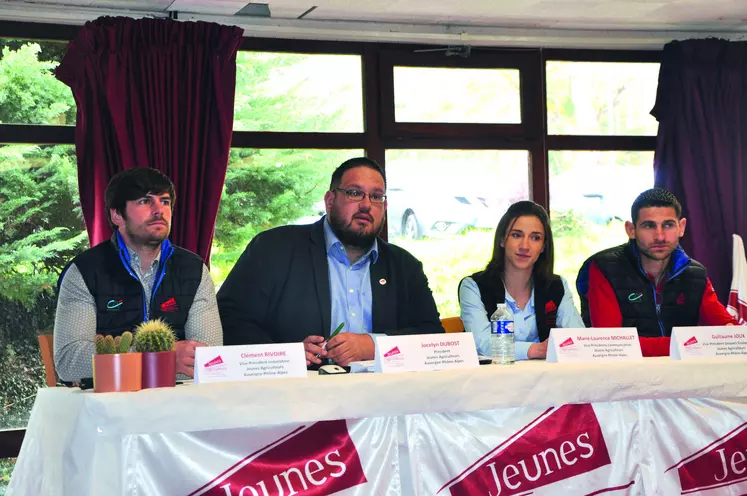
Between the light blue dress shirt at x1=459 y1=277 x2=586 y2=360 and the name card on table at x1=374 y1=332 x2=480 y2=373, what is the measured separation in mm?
713

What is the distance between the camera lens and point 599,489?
7.48 ft

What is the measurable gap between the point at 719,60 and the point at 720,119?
0.36m

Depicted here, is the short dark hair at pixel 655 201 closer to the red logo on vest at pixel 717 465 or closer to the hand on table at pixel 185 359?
the red logo on vest at pixel 717 465

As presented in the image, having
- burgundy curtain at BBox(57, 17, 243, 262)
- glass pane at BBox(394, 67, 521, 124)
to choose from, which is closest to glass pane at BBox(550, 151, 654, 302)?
glass pane at BBox(394, 67, 521, 124)

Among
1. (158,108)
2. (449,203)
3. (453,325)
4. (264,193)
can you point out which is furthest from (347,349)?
(449,203)

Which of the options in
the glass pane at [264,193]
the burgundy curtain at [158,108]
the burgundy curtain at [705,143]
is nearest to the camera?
the burgundy curtain at [158,108]

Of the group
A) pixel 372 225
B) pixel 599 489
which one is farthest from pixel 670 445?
pixel 372 225

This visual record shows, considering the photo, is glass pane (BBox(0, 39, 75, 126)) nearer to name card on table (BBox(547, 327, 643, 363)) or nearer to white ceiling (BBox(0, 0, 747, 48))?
white ceiling (BBox(0, 0, 747, 48))

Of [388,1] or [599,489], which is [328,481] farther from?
[388,1]

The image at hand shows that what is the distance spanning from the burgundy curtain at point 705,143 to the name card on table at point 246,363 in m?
3.86

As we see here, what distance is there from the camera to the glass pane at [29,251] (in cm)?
461

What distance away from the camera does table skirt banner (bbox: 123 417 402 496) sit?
6.31ft

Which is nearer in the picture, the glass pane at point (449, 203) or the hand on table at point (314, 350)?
the hand on table at point (314, 350)

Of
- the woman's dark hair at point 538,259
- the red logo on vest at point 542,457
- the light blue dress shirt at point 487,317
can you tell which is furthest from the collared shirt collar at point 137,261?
the red logo on vest at point 542,457
